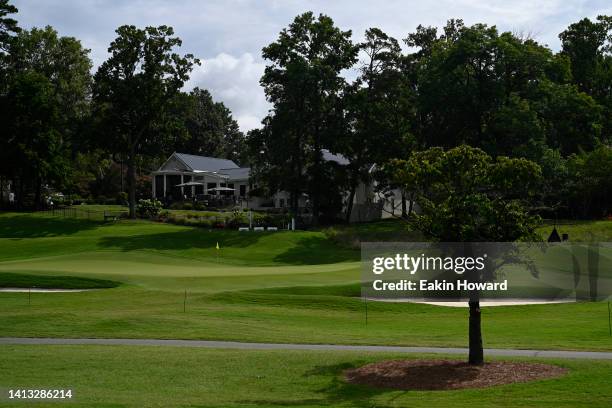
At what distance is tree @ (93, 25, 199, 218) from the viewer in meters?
67.5

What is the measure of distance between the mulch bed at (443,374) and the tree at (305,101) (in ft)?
156

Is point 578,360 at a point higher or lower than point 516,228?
lower

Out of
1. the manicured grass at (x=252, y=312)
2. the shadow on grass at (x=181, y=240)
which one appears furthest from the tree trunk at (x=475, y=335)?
the shadow on grass at (x=181, y=240)

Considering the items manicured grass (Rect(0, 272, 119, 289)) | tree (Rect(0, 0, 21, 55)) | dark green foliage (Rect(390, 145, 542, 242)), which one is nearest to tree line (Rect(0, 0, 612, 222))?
tree (Rect(0, 0, 21, 55))

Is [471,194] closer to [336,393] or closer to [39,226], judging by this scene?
[336,393]

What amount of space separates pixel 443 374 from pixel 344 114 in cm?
5258

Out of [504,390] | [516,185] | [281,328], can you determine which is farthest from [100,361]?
[516,185]

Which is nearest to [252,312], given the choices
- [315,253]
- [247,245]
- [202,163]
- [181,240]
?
[315,253]

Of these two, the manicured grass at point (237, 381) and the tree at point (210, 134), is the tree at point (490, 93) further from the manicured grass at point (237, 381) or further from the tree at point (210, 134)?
the tree at point (210, 134)

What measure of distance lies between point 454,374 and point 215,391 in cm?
494

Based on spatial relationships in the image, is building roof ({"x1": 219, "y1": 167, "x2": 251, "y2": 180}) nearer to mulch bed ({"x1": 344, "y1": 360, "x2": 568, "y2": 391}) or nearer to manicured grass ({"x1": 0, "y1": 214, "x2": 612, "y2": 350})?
manicured grass ({"x1": 0, "y1": 214, "x2": 612, "y2": 350})

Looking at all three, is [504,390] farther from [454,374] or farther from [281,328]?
[281,328]

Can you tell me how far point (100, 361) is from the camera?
1722cm

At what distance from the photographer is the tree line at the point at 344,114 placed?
62875mm
